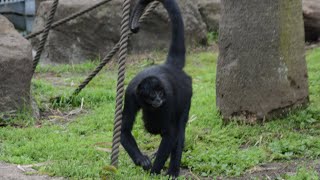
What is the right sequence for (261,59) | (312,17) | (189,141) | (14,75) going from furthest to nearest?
(312,17)
(14,75)
(261,59)
(189,141)

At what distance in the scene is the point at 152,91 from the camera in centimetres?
535

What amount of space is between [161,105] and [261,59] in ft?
6.09

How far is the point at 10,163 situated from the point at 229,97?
8.65 ft

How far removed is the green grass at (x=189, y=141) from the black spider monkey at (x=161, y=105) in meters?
0.23

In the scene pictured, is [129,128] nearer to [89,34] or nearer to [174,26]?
[174,26]

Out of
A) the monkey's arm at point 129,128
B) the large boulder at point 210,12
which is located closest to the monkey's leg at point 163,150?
the monkey's arm at point 129,128

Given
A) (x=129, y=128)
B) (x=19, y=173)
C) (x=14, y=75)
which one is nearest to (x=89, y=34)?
(x=14, y=75)

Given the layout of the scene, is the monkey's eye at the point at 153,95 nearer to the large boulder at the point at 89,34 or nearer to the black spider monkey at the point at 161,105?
the black spider monkey at the point at 161,105

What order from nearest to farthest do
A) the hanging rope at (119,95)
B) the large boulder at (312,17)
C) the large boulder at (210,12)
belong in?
the hanging rope at (119,95), the large boulder at (312,17), the large boulder at (210,12)

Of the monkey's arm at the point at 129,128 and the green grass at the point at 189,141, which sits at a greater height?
the monkey's arm at the point at 129,128

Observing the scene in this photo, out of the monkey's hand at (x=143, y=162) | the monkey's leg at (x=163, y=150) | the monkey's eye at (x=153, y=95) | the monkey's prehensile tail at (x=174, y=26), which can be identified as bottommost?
the monkey's hand at (x=143, y=162)

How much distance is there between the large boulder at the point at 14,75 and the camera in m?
7.36

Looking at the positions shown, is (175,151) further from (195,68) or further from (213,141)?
(195,68)

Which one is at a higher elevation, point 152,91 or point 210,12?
point 152,91
